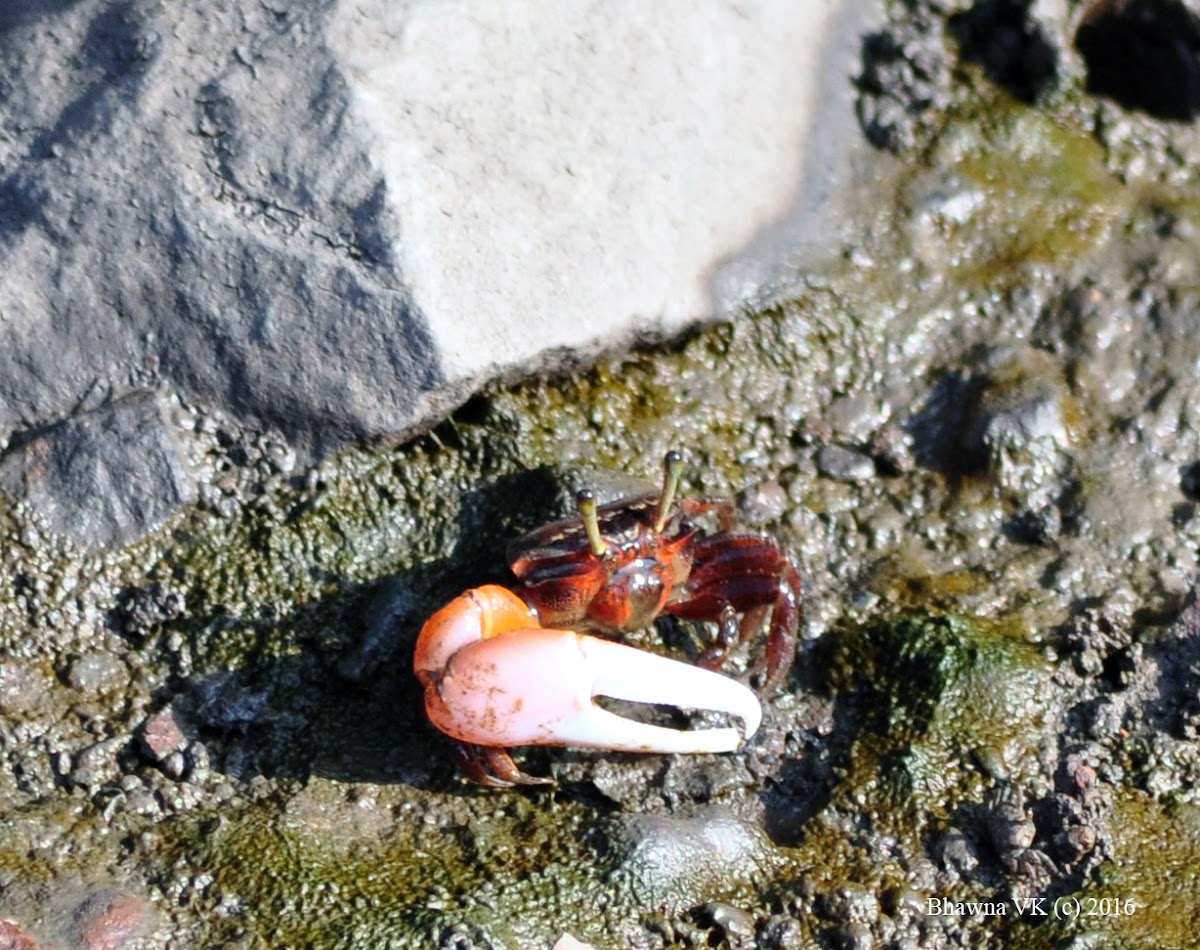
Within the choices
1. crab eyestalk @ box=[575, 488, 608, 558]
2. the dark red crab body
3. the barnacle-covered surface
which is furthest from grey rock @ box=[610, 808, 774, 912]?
crab eyestalk @ box=[575, 488, 608, 558]

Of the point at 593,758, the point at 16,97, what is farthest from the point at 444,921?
the point at 16,97

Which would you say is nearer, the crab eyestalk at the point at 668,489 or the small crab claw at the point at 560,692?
the small crab claw at the point at 560,692

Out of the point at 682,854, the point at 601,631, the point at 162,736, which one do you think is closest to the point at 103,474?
the point at 162,736

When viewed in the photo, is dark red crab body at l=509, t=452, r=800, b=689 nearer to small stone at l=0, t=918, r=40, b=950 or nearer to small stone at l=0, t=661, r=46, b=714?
small stone at l=0, t=661, r=46, b=714

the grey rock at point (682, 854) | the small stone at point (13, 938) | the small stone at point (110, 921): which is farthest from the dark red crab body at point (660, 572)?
the small stone at point (13, 938)

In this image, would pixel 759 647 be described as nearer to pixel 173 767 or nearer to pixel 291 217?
pixel 173 767

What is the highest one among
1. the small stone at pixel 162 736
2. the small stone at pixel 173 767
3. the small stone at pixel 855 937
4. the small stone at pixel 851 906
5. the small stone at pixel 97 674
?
the small stone at pixel 97 674

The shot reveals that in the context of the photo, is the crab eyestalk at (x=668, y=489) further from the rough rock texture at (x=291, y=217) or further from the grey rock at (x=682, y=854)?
the grey rock at (x=682, y=854)
